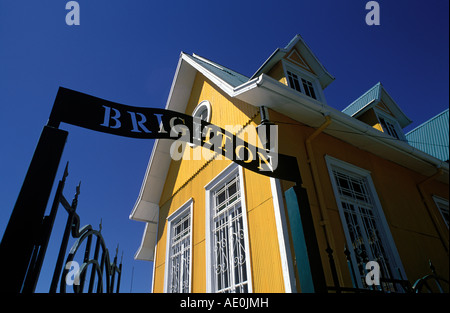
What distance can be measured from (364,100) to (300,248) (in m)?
9.77

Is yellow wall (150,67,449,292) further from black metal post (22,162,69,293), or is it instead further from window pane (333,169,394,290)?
black metal post (22,162,69,293)

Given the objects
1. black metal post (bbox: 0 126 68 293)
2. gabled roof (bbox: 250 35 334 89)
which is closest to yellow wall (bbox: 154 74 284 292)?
gabled roof (bbox: 250 35 334 89)

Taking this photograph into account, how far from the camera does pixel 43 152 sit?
6.90ft

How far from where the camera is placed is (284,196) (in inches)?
193

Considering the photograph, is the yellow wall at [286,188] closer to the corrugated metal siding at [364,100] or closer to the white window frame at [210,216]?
the white window frame at [210,216]

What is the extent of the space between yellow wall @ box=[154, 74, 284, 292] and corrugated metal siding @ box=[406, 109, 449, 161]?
814 centimetres

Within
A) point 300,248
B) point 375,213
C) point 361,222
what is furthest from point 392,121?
point 300,248

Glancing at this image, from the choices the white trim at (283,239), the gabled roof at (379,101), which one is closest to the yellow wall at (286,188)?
the white trim at (283,239)

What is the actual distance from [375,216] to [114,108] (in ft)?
19.6

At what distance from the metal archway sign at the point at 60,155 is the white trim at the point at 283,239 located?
1.74 metres

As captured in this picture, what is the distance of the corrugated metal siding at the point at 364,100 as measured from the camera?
A: 33.3ft

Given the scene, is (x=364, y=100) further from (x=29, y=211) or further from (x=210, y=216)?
(x=29, y=211)

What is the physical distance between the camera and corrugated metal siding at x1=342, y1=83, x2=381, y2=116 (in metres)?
10.2

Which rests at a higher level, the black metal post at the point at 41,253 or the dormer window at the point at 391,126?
the dormer window at the point at 391,126
